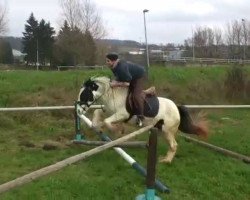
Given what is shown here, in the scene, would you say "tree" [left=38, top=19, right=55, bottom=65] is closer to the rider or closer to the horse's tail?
the horse's tail

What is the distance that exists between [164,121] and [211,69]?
19.7m

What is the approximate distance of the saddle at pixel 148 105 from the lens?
363 inches

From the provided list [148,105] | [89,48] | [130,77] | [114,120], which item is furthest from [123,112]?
[89,48]

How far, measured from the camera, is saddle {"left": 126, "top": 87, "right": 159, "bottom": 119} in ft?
30.2

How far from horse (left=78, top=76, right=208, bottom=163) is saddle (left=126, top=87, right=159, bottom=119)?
0.07 m

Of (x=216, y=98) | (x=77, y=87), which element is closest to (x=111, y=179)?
(x=77, y=87)

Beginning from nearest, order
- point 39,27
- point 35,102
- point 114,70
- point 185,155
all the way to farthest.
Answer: point 114,70, point 185,155, point 35,102, point 39,27

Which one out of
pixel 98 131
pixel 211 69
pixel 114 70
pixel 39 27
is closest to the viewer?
pixel 114 70

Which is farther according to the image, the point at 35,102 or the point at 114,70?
the point at 35,102

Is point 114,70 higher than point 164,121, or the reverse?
point 114,70

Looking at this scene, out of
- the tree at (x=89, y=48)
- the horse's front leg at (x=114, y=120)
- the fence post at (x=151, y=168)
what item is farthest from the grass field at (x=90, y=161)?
Result: the tree at (x=89, y=48)

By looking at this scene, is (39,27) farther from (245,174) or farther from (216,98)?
(245,174)

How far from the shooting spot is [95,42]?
4591 centimetres

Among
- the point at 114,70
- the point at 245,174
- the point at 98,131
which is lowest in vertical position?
the point at 245,174
